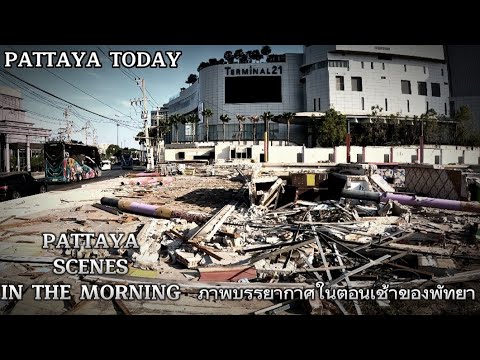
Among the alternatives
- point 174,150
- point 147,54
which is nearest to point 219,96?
point 174,150

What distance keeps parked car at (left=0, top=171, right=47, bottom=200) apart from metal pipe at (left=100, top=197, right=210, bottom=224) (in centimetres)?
567

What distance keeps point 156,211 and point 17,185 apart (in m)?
9.19

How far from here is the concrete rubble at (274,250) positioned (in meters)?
4.60

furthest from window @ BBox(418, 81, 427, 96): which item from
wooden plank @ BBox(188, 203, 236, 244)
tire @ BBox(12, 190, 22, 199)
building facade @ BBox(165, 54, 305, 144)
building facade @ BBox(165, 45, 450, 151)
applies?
tire @ BBox(12, 190, 22, 199)

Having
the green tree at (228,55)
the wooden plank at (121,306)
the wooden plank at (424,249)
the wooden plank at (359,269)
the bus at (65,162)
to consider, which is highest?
the green tree at (228,55)

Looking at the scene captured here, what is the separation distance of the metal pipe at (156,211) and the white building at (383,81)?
53.8m

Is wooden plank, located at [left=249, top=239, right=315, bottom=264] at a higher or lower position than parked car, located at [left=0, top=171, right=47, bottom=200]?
lower

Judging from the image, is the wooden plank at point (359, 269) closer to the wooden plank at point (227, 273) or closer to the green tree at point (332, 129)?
the wooden plank at point (227, 273)

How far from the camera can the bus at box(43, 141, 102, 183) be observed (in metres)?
22.4

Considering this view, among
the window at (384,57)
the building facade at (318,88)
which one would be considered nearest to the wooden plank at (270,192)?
the building facade at (318,88)

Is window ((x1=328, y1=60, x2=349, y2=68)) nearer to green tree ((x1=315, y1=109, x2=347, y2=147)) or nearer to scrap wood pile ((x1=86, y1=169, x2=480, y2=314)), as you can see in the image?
green tree ((x1=315, y1=109, x2=347, y2=147))

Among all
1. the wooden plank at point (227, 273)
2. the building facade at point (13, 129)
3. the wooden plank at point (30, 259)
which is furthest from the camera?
the building facade at point (13, 129)
